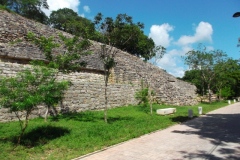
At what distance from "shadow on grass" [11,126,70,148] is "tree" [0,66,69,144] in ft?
1.35

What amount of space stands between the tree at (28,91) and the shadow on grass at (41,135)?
41cm

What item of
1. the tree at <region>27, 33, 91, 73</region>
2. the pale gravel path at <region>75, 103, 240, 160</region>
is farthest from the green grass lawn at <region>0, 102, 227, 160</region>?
the tree at <region>27, 33, 91, 73</region>

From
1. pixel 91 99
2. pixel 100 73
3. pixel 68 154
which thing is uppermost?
pixel 100 73

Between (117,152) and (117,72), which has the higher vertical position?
(117,72)

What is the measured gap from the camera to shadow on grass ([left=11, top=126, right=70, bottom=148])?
23.5 feet

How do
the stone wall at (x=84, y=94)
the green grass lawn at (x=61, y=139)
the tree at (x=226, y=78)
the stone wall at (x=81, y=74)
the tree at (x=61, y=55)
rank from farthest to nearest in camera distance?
the tree at (x=226, y=78), the stone wall at (x=81, y=74), the stone wall at (x=84, y=94), the tree at (x=61, y=55), the green grass lawn at (x=61, y=139)

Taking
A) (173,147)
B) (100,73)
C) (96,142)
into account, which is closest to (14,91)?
(96,142)

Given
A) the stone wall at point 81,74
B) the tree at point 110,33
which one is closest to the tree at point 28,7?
the stone wall at point 81,74

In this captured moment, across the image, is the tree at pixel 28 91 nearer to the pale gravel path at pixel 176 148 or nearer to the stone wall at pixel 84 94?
the pale gravel path at pixel 176 148

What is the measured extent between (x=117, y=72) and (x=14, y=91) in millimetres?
16369

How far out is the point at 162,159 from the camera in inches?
227

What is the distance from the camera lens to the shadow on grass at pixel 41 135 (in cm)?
718

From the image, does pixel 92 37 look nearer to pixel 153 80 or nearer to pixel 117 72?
pixel 117 72

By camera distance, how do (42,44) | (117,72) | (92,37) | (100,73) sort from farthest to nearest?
(117,72) < (100,73) < (92,37) < (42,44)
